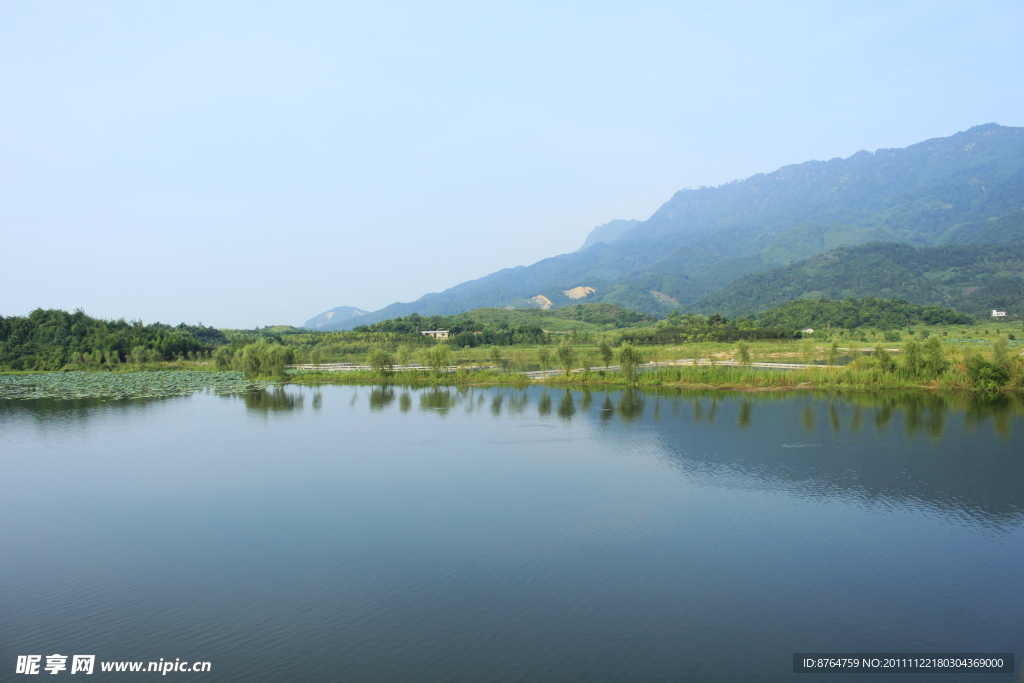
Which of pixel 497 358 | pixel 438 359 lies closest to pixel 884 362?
pixel 497 358

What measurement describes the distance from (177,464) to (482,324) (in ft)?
260

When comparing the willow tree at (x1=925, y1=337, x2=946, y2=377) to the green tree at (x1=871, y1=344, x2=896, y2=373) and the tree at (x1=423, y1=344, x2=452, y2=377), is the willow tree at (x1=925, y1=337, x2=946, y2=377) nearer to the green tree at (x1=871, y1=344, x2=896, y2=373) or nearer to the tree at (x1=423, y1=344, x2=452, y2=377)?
the green tree at (x1=871, y1=344, x2=896, y2=373)

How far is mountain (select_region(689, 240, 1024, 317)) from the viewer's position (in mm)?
115062

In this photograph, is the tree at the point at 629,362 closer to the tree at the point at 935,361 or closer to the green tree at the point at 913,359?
the green tree at the point at 913,359

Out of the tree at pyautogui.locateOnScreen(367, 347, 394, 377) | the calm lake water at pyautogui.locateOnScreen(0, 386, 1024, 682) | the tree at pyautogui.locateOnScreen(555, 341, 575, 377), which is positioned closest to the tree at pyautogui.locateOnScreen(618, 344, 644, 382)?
the tree at pyautogui.locateOnScreen(555, 341, 575, 377)

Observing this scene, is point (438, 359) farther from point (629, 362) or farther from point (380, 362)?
point (629, 362)

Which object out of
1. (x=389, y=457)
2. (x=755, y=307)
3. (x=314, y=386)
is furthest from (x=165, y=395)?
(x=755, y=307)

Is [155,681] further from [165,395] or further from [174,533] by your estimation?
[165,395]

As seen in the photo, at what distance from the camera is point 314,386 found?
5062cm

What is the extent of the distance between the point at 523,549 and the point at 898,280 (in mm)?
148688

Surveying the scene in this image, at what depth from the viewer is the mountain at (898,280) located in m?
115

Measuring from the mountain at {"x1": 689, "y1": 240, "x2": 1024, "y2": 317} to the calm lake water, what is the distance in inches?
4114

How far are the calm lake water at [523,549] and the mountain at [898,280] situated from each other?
10450 centimetres

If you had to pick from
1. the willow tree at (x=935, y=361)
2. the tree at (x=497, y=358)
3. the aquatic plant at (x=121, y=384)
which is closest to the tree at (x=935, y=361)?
the willow tree at (x=935, y=361)
